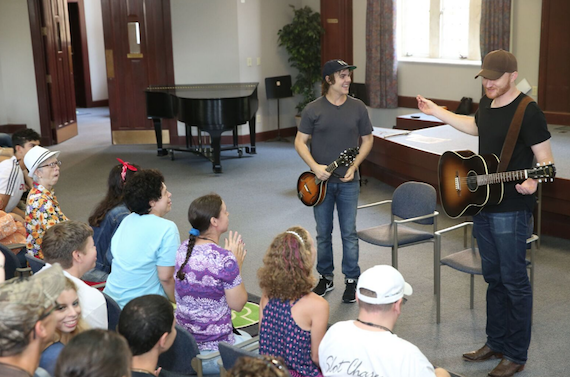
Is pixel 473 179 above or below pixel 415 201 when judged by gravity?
above

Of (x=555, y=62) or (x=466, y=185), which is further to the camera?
(x=555, y=62)

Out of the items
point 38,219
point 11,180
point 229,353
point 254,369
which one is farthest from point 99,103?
point 254,369

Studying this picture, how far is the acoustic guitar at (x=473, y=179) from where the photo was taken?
3.21 metres

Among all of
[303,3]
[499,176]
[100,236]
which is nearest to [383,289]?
[499,176]

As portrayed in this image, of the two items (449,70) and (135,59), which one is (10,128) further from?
(449,70)

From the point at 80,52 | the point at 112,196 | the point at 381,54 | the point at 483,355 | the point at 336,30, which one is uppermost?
the point at 336,30

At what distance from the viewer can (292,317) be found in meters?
2.65

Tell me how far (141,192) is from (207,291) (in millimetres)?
678

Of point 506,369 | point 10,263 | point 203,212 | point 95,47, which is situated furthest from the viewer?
point 95,47

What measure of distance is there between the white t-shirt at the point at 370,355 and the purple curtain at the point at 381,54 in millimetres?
8283

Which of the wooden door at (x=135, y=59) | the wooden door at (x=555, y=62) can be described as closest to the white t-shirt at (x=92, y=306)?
the wooden door at (x=555, y=62)

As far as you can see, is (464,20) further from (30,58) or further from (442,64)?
(30,58)

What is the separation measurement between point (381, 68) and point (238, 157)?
2627 millimetres

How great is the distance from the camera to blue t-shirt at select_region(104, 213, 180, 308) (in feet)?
10.6
